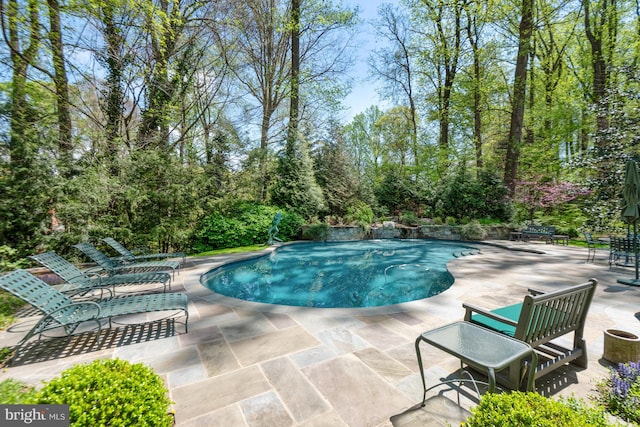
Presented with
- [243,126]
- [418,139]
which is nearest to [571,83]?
[418,139]

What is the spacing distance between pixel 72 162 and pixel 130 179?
4.88ft

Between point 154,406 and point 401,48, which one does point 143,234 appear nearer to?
point 154,406

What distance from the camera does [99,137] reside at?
8047 millimetres

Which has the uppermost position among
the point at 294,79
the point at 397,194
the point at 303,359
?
the point at 294,79

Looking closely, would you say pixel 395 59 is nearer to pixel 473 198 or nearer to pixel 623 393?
pixel 473 198

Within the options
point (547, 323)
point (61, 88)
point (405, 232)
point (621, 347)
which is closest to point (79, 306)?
point (547, 323)

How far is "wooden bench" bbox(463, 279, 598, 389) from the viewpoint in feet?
6.95

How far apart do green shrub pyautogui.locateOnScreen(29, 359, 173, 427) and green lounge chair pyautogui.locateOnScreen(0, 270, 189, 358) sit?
1.77m

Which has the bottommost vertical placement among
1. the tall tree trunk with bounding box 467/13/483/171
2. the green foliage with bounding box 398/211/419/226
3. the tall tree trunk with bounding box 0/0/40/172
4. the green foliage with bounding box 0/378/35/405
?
the green foliage with bounding box 0/378/35/405

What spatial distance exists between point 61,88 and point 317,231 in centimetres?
946

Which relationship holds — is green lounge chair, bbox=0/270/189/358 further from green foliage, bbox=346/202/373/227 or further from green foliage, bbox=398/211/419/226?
green foliage, bbox=398/211/419/226

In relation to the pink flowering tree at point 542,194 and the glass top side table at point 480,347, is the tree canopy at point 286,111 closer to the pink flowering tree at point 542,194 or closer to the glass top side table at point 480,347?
the pink flowering tree at point 542,194

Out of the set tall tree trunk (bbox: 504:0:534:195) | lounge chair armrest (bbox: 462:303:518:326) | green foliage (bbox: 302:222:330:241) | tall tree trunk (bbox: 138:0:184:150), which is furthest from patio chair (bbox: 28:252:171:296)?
tall tree trunk (bbox: 504:0:534:195)

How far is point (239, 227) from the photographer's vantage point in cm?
1013
